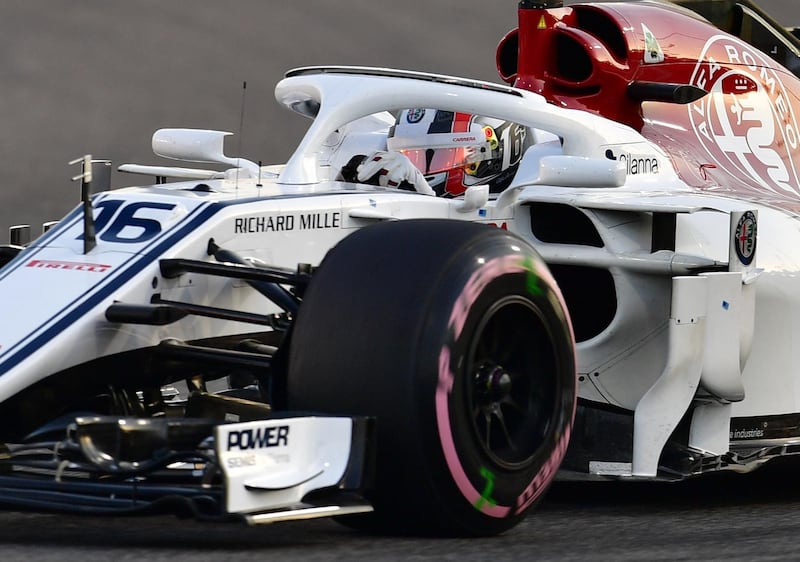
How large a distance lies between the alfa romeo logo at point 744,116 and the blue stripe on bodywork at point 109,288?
310 centimetres

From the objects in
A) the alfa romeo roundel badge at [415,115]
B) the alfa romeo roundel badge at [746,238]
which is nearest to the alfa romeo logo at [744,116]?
the alfa romeo roundel badge at [415,115]

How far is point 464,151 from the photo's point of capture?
6.81 m

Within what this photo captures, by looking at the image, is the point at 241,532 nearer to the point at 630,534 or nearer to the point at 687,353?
the point at 630,534

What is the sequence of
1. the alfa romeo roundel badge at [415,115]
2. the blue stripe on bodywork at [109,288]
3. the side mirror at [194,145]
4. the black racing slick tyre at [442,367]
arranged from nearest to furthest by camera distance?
the black racing slick tyre at [442,367]
the blue stripe on bodywork at [109,288]
the alfa romeo roundel badge at [415,115]
the side mirror at [194,145]

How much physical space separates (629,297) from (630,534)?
1.20 m

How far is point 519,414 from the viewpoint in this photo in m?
4.77

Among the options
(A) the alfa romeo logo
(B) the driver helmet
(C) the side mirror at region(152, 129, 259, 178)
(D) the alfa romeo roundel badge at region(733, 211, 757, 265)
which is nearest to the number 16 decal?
(C) the side mirror at region(152, 129, 259, 178)

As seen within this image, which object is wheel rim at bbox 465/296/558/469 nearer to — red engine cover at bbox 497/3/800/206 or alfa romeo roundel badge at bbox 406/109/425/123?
alfa romeo roundel badge at bbox 406/109/425/123

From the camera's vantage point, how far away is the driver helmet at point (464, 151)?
6.79 meters

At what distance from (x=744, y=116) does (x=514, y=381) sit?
336 centimetres

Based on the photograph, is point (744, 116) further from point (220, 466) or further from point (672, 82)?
point (220, 466)

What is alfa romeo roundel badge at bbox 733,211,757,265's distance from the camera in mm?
5828

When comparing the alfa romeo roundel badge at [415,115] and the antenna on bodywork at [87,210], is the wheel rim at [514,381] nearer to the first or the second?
the antenna on bodywork at [87,210]

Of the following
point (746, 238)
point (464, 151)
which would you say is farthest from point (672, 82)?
point (746, 238)
